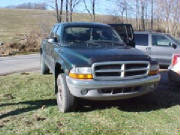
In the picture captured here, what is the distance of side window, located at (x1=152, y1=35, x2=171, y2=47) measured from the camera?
33.3 ft

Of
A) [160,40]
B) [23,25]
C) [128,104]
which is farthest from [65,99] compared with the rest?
[23,25]

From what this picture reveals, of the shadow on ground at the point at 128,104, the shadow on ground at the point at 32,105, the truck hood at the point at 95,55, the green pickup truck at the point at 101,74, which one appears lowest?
the shadow on ground at the point at 128,104

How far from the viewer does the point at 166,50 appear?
398 inches

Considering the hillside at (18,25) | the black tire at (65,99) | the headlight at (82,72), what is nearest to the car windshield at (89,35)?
the black tire at (65,99)

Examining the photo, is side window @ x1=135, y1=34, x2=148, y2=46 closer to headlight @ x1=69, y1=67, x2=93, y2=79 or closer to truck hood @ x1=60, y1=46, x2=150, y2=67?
truck hood @ x1=60, y1=46, x2=150, y2=67

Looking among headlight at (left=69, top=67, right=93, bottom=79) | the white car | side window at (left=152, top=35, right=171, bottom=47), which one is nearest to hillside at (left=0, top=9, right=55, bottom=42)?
side window at (left=152, top=35, right=171, bottom=47)

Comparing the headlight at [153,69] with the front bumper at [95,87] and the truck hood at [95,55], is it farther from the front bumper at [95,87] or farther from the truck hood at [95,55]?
the front bumper at [95,87]

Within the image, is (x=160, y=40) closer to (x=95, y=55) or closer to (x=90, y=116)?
(x=95, y=55)

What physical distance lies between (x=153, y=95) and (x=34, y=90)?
3042 millimetres

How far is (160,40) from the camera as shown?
33.9 feet

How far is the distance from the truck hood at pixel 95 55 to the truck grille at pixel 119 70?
8cm

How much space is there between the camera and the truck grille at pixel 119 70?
13.9ft

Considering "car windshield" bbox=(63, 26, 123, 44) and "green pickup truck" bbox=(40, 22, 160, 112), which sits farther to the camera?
"car windshield" bbox=(63, 26, 123, 44)

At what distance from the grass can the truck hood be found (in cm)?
105
